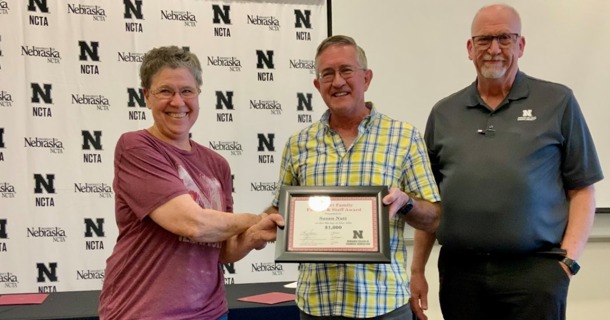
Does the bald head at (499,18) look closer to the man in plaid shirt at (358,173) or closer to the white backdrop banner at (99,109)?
the man in plaid shirt at (358,173)

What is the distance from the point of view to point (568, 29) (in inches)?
134

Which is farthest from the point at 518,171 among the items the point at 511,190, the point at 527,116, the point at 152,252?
the point at 152,252

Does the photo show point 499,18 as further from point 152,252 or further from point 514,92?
point 152,252

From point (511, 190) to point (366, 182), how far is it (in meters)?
0.66

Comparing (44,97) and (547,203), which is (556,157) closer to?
(547,203)

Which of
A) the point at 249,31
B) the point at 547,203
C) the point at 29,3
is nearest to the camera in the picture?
the point at 547,203

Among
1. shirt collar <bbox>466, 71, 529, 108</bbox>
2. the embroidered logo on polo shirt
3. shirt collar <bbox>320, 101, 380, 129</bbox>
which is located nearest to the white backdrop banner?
shirt collar <bbox>466, 71, 529, 108</bbox>

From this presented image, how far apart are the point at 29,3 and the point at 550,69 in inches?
137

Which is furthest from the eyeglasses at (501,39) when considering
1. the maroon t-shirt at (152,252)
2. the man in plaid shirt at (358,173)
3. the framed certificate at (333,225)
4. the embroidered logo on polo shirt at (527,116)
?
the maroon t-shirt at (152,252)

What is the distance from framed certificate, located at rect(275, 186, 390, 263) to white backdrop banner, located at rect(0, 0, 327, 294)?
166 centimetres

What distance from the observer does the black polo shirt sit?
1900mm

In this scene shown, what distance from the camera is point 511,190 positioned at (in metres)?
1.91

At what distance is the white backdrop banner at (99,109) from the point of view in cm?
302

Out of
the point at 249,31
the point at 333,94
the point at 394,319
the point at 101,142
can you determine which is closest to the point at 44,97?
the point at 101,142
